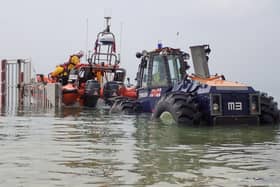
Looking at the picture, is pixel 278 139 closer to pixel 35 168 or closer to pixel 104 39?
pixel 35 168

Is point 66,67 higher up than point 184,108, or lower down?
higher up

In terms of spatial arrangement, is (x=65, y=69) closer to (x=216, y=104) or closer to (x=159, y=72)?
(x=159, y=72)

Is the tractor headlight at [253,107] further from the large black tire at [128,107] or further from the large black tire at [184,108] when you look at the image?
the large black tire at [128,107]

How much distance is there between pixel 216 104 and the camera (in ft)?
32.6

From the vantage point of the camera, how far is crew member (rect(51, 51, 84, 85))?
2133cm

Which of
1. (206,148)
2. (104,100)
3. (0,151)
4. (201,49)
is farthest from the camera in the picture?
(104,100)

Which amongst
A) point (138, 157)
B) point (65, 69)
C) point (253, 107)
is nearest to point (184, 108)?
point (253, 107)

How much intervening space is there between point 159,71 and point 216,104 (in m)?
3.07

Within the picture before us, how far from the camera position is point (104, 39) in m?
21.1

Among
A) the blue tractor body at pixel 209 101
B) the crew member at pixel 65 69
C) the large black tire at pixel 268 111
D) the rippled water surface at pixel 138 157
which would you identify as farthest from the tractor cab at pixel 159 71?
the crew member at pixel 65 69

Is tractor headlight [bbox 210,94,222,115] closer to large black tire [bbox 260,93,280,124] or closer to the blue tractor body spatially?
the blue tractor body

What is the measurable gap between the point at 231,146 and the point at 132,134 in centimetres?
189

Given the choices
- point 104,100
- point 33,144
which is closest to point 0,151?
point 33,144

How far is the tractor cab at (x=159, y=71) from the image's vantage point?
12.5 metres
